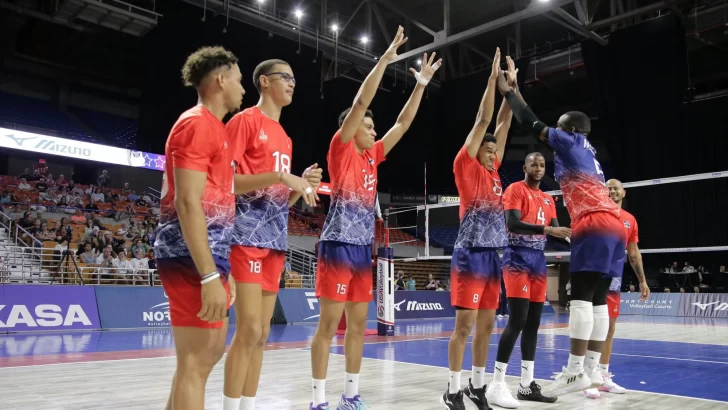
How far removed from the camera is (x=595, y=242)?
159 inches

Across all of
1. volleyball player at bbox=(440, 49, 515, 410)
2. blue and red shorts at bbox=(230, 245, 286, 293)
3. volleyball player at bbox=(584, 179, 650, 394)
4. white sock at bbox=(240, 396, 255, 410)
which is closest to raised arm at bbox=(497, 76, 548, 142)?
volleyball player at bbox=(440, 49, 515, 410)

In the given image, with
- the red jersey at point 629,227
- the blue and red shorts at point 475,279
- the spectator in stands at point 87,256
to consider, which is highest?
the red jersey at point 629,227

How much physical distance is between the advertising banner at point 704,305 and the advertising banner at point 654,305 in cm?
22

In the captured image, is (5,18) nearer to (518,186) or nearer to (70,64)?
(70,64)

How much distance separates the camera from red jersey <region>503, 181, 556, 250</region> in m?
4.64

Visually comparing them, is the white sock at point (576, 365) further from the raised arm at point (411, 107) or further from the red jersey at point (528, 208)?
the raised arm at point (411, 107)

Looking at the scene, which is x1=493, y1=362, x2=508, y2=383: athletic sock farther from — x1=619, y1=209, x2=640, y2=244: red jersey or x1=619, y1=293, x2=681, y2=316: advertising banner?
x1=619, y1=293, x2=681, y2=316: advertising banner

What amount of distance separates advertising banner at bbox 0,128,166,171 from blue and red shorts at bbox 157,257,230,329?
15.7 metres

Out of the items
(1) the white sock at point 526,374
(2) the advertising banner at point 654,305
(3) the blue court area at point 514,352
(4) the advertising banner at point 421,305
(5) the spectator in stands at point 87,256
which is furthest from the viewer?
(2) the advertising banner at point 654,305

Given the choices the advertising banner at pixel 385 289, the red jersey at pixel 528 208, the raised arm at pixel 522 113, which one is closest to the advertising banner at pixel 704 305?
the advertising banner at pixel 385 289

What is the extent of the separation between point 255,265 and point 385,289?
748cm

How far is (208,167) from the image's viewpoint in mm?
2295

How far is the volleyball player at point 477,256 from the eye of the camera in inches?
160

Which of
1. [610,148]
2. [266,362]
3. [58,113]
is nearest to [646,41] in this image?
[610,148]
